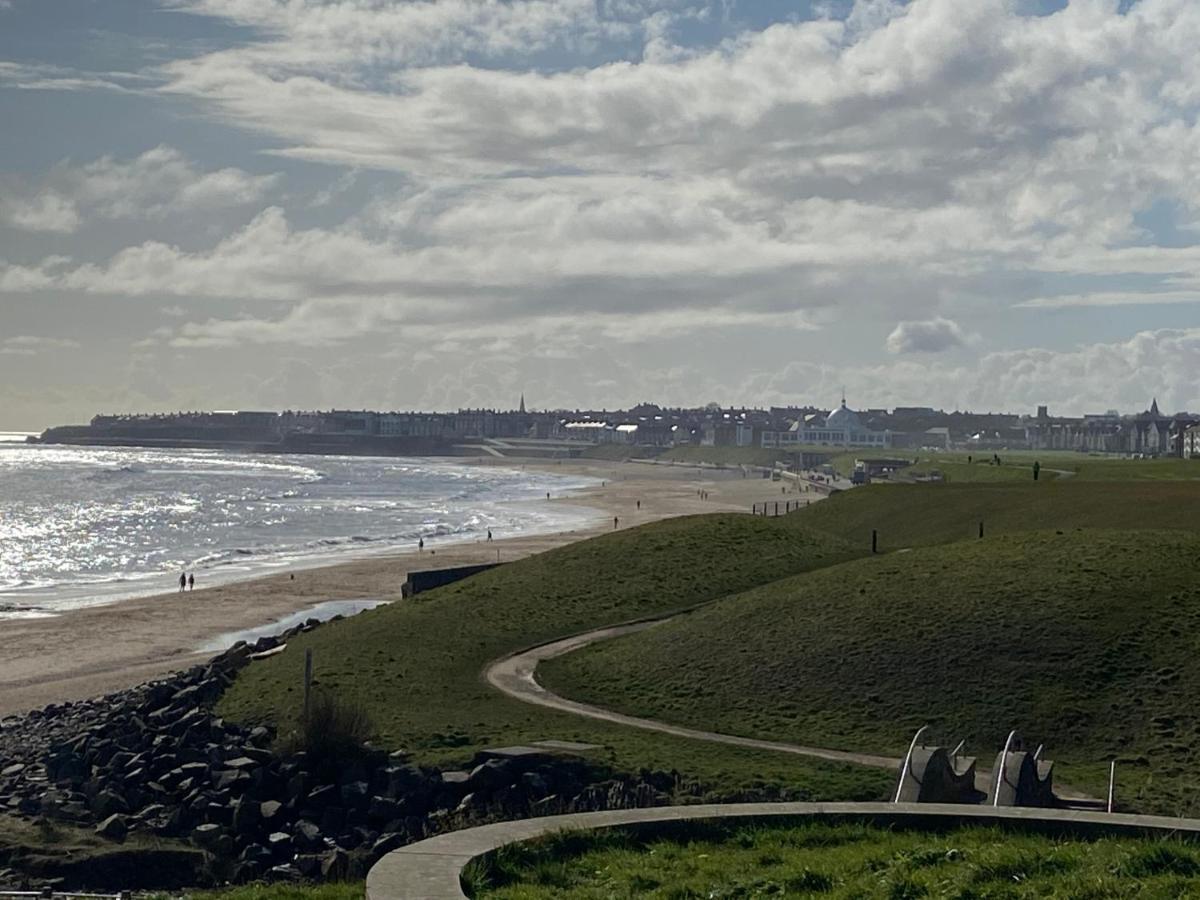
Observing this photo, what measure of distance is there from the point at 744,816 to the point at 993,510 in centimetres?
5385

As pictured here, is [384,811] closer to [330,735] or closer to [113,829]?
[330,735]

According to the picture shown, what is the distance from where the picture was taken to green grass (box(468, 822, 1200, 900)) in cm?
1048

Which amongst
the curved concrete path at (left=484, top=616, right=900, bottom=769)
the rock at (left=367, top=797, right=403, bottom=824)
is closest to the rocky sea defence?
the rock at (left=367, top=797, right=403, bottom=824)

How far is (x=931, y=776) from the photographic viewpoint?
18.3 metres

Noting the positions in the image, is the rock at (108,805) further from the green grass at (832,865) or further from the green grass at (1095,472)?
the green grass at (1095,472)

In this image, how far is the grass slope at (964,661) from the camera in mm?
27359

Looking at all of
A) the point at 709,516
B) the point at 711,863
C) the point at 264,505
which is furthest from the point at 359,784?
the point at 264,505

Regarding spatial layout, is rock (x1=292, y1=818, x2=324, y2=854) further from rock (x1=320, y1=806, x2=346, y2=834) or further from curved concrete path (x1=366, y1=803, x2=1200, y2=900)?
curved concrete path (x1=366, y1=803, x2=1200, y2=900)

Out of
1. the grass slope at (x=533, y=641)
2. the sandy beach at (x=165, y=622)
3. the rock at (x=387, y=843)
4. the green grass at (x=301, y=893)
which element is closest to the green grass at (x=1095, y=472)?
the sandy beach at (x=165, y=622)

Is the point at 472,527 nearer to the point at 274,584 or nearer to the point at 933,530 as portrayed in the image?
the point at 274,584

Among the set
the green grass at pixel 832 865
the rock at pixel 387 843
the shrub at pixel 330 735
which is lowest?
the rock at pixel 387 843

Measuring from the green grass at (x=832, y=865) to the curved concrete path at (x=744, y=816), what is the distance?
16 centimetres

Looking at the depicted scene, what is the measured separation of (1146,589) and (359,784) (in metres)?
19.1

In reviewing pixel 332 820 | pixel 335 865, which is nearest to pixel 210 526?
pixel 332 820
